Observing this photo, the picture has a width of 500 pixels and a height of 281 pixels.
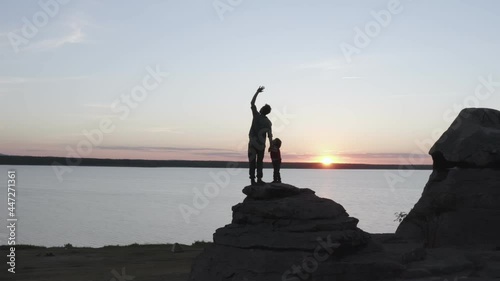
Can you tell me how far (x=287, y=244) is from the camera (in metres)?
14.3

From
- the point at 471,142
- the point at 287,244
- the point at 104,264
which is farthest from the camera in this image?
the point at 104,264

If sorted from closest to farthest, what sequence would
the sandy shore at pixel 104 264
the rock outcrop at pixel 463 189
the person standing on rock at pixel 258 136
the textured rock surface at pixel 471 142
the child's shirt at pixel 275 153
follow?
the person standing on rock at pixel 258 136 < the child's shirt at pixel 275 153 < the rock outcrop at pixel 463 189 < the textured rock surface at pixel 471 142 < the sandy shore at pixel 104 264

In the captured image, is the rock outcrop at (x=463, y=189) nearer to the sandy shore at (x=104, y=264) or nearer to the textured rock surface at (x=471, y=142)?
the textured rock surface at (x=471, y=142)

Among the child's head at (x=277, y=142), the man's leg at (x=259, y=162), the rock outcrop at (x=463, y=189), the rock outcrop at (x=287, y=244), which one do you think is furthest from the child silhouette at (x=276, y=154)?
the rock outcrop at (x=463, y=189)

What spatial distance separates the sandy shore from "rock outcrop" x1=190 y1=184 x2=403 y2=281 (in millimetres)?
7447

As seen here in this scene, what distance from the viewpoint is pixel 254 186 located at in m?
16.0

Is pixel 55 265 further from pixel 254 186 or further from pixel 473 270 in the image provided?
pixel 473 270

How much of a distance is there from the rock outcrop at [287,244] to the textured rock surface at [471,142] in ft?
21.3

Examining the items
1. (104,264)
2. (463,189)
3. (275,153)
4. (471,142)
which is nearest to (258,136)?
(275,153)

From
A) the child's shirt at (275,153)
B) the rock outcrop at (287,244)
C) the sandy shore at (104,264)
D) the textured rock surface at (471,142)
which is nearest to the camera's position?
the rock outcrop at (287,244)

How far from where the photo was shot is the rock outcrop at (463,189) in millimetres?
18594

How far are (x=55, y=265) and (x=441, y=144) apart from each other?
1937cm

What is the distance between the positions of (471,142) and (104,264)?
1866cm

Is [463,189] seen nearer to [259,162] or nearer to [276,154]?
[276,154]
